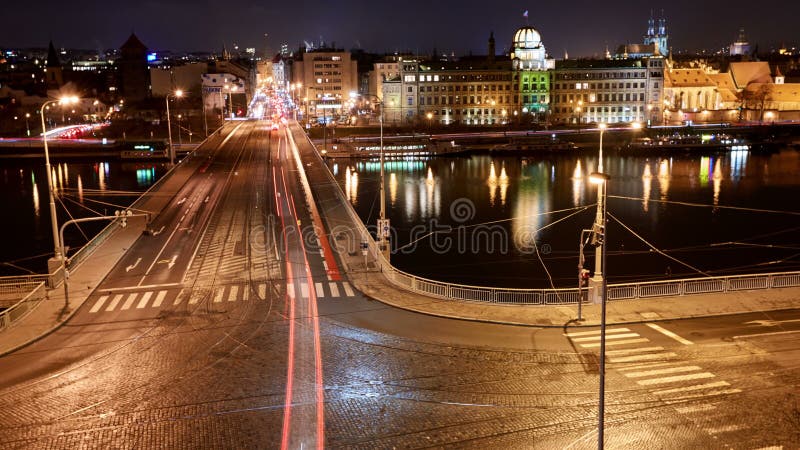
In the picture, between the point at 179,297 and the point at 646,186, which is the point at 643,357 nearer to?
the point at 179,297

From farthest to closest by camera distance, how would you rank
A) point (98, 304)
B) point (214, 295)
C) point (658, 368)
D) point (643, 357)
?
point (214, 295)
point (98, 304)
point (643, 357)
point (658, 368)

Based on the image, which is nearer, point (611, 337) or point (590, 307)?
point (611, 337)

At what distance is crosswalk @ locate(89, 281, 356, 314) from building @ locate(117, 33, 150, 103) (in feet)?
414

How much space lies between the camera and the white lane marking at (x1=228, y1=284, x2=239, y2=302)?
26.5 metres

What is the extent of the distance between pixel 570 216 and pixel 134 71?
371 ft

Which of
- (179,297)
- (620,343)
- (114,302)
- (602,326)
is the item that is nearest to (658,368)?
(620,343)

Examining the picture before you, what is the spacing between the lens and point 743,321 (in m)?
22.9

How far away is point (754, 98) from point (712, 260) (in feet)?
433

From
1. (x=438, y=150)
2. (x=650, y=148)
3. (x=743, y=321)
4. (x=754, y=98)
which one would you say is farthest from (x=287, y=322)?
(x=754, y=98)

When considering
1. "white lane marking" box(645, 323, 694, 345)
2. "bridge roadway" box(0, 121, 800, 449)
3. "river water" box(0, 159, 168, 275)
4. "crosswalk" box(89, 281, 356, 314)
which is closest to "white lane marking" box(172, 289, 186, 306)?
"crosswalk" box(89, 281, 356, 314)

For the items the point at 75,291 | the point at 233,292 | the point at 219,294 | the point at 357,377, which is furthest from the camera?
the point at 233,292

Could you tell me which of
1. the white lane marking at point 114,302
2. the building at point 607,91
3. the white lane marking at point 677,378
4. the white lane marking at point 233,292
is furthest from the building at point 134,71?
→ the white lane marking at point 677,378

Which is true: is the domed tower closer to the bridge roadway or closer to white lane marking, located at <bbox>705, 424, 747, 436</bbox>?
the bridge roadway

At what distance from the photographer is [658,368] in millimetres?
18875
